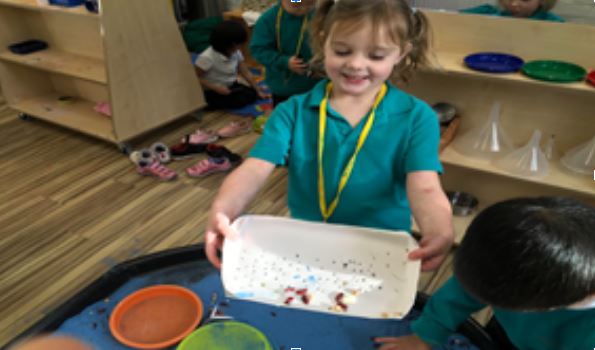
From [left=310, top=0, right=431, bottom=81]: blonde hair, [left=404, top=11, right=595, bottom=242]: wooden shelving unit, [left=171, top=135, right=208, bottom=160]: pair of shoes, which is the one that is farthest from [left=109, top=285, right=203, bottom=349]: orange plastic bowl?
[left=171, top=135, right=208, bottom=160]: pair of shoes

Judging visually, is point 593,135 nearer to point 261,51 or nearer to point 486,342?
point 486,342

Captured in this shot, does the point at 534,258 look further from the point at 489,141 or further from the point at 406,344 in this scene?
the point at 489,141

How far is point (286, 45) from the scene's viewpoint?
6.13ft

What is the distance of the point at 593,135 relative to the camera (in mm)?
1435

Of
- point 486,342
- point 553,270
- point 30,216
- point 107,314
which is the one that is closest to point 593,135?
Answer: point 486,342

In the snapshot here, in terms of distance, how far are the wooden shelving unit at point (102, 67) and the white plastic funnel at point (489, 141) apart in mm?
1622

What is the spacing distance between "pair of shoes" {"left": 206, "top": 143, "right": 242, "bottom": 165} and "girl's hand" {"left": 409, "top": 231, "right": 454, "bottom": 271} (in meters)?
1.63

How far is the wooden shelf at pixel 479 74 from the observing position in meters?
1.22

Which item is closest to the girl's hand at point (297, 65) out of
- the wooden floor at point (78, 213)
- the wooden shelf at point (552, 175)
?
the wooden floor at point (78, 213)

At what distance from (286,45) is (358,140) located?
1158mm

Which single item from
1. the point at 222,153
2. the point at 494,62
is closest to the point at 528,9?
the point at 494,62

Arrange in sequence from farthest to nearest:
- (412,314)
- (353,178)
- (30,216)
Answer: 1. (30,216)
2. (412,314)
3. (353,178)

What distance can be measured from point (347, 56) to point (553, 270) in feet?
1.45

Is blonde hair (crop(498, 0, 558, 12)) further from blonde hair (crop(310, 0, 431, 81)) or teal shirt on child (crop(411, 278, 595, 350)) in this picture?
teal shirt on child (crop(411, 278, 595, 350))
